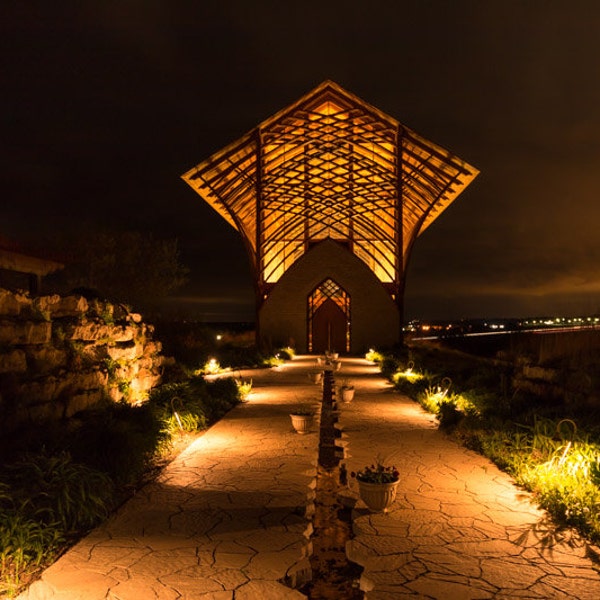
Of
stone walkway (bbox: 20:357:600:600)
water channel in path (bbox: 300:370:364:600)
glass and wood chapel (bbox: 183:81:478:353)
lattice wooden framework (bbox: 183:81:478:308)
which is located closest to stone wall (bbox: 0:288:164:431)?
stone walkway (bbox: 20:357:600:600)

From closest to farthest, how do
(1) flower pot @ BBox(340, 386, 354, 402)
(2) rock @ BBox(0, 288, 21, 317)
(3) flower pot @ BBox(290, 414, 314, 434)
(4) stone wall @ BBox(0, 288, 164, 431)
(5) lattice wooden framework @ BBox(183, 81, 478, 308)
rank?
1. (4) stone wall @ BBox(0, 288, 164, 431)
2. (2) rock @ BBox(0, 288, 21, 317)
3. (3) flower pot @ BBox(290, 414, 314, 434)
4. (1) flower pot @ BBox(340, 386, 354, 402)
5. (5) lattice wooden framework @ BBox(183, 81, 478, 308)

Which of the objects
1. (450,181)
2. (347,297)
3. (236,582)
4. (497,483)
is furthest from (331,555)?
(347,297)

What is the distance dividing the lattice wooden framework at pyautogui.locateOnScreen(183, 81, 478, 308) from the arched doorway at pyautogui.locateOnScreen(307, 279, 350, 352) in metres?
3.01

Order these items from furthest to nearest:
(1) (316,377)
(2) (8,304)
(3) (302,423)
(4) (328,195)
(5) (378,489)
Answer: (4) (328,195)
(1) (316,377)
(3) (302,423)
(2) (8,304)
(5) (378,489)

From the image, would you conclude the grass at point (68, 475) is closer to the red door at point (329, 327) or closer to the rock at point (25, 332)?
the rock at point (25, 332)

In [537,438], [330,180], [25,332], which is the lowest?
[537,438]

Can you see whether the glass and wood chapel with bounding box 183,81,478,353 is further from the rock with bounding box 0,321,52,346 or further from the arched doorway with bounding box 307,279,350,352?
the rock with bounding box 0,321,52,346

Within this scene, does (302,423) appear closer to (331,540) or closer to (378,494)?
(378,494)

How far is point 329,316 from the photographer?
30.7 meters

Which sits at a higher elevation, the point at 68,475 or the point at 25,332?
the point at 25,332

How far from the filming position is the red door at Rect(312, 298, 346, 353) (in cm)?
3069

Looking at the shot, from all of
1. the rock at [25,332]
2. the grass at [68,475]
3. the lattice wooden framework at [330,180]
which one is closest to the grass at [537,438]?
the grass at [68,475]

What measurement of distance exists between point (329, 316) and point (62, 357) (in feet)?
76.6

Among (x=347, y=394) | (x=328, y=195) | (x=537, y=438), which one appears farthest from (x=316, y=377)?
(x=328, y=195)
